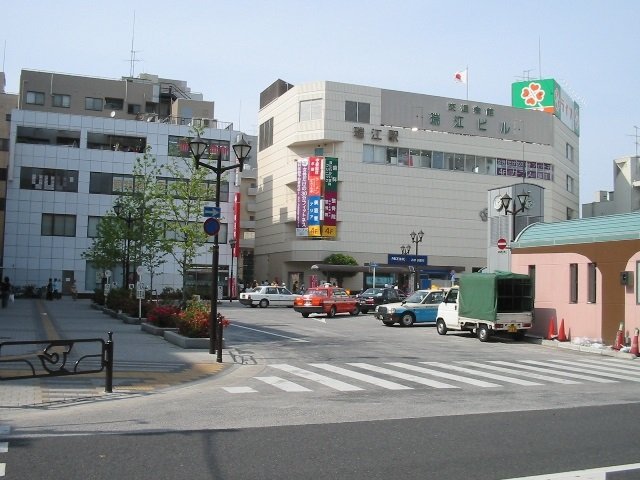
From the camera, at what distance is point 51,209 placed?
65938 mm

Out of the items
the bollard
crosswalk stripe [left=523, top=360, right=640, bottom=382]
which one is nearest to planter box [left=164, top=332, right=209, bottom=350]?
the bollard

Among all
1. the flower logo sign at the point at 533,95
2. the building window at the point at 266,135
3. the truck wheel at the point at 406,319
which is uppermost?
the flower logo sign at the point at 533,95

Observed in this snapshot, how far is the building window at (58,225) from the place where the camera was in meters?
65.8

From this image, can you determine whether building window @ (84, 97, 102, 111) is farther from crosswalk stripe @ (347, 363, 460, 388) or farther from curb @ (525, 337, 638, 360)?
crosswalk stripe @ (347, 363, 460, 388)

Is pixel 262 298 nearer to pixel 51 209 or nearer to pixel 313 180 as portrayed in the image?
pixel 313 180

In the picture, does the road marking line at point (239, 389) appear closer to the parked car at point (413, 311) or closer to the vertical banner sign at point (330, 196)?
the parked car at point (413, 311)

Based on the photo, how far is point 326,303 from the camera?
40.5 m

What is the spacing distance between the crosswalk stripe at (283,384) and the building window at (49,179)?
185ft

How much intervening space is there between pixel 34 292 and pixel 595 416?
198ft

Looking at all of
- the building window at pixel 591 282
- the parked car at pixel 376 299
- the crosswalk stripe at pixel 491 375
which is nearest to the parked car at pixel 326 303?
the parked car at pixel 376 299

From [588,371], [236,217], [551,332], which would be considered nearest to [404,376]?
[588,371]

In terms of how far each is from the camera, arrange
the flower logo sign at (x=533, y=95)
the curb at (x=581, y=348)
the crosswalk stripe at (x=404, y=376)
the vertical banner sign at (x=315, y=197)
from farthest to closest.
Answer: the flower logo sign at (x=533, y=95)
the vertical banner sign at (x=315, y=197)
the curb at (x=581, y=348)
the crosswalk stripe at (x=404, y=376)

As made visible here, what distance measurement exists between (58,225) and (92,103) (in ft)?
57.4

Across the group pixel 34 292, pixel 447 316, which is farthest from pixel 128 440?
pixel 34 292
